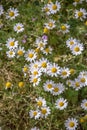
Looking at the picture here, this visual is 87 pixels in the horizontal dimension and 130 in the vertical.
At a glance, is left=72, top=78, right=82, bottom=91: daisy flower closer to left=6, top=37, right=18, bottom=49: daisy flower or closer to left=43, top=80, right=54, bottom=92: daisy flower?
left=43, top=80, right=54, bottom=92: daisy flower

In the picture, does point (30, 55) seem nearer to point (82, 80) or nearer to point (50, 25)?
point (50, 25)

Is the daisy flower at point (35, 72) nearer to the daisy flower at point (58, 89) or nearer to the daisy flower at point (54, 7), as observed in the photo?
the daisy flower at point (58, 89)

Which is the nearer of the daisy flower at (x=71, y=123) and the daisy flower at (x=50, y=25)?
the daisy flower at (x=71, y=123)

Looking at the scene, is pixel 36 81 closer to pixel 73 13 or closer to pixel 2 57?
pixel 2 57

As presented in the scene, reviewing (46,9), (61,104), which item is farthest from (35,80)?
(46,9)

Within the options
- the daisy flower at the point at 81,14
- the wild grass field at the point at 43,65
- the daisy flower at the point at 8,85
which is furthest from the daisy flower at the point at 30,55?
the daisy flower at the point at 81,14

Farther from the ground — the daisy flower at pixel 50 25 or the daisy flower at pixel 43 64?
the daisy flower at pixel 50 25

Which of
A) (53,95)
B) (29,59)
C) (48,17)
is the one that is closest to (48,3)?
(48,17)
